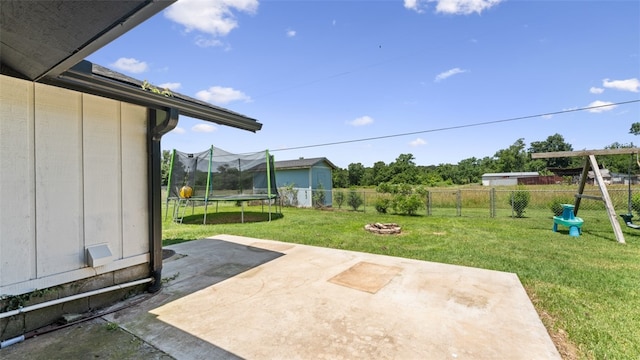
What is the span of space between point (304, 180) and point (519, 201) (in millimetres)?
9108

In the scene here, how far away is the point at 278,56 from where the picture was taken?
32.1 ft

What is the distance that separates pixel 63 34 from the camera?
47.8 inches

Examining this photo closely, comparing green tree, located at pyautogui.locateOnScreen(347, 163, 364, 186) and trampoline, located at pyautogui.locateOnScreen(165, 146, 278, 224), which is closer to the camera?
trampoline, located at pyautogui.locateOnScreen(165, 146, 278, 224)

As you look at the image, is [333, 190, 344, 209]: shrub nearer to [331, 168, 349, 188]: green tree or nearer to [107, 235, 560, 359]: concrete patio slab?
[107, 235, 560, 359]: concrete patio slab

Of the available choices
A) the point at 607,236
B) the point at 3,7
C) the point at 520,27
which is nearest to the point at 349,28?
the point at 520,27

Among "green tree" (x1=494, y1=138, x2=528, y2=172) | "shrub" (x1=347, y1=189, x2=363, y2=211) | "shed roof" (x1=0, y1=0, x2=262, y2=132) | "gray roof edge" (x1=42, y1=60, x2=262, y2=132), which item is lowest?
"shrub" (x1=347, y1=189, x2=363, y2=211)

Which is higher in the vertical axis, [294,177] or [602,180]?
[294,177]

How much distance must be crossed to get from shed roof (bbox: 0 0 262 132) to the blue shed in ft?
34.8

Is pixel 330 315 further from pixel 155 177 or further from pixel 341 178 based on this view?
pixel 341 178

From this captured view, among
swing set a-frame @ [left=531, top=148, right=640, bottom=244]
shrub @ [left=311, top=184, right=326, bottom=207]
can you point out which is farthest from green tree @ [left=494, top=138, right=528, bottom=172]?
swing set a-frame @ [left=531, top=148, right=640, bottom=244]

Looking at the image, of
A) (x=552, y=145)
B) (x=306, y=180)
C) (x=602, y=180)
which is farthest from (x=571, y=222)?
(x=552, y=145)

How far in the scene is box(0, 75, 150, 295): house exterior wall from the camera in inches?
72.5

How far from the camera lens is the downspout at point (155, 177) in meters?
2.64

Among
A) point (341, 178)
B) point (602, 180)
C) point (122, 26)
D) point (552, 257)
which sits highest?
point (341, 178)
